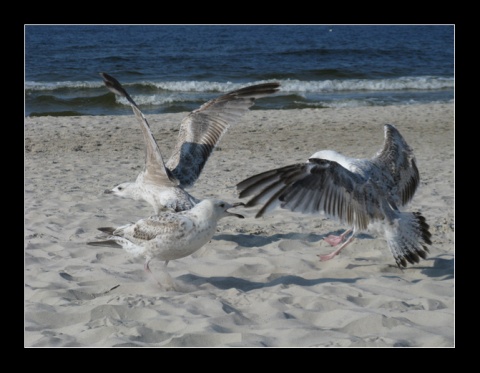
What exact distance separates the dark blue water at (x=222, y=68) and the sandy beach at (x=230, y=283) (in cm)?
1041

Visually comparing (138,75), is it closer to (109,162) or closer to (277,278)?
(109,162)

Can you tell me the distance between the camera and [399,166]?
5.91m

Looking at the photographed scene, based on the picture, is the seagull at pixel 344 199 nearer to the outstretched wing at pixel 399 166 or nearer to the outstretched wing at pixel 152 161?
the outstretched wing at pixel 399 166

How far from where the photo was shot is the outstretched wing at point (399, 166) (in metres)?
5.81

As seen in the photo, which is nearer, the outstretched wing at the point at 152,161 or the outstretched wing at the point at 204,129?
the outstretched wing at the point at 152,161

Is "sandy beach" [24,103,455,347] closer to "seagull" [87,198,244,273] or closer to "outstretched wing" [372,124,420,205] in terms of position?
"seagull" [87,198,244,273]

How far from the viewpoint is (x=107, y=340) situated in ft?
12.5

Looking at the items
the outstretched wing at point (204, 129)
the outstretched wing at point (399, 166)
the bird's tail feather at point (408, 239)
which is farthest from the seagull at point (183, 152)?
the bird's tail feather at point (408, 239)

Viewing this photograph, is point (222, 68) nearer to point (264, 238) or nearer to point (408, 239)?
point (264, 238)

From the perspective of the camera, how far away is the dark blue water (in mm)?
19188

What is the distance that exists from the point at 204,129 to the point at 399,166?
2.46 meters

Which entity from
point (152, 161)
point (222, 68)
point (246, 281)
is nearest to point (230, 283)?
point (246, 281)

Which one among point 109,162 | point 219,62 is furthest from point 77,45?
point 109,162

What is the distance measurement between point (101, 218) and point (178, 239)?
6.81ft
